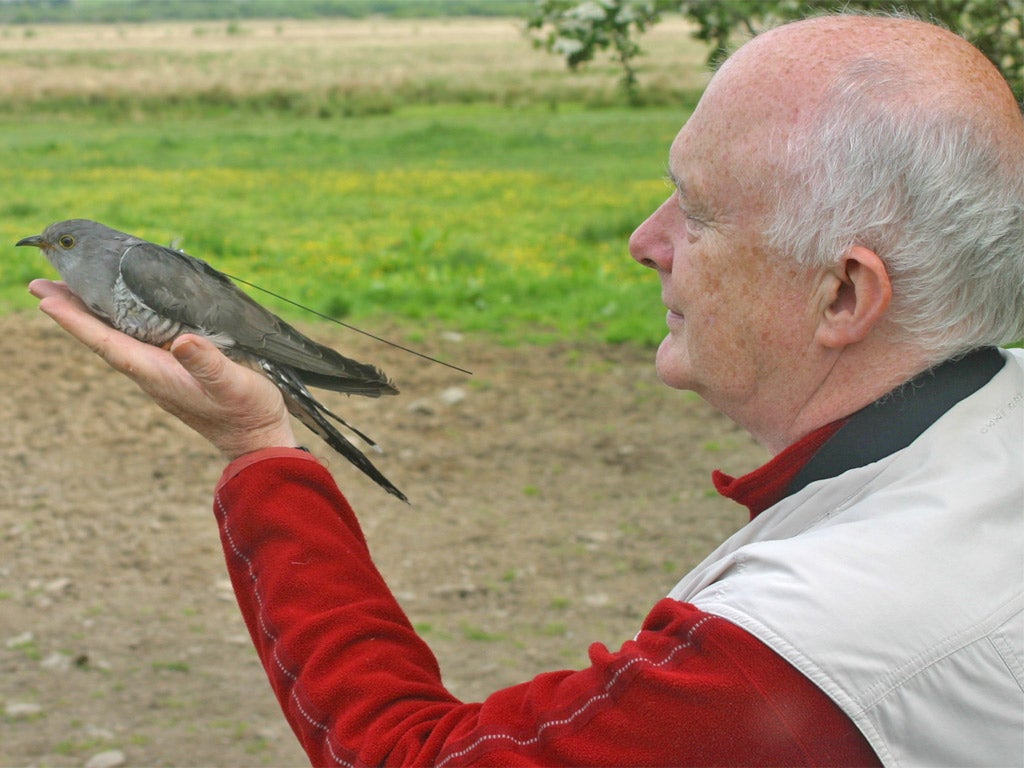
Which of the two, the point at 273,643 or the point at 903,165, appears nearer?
the point at 903,165

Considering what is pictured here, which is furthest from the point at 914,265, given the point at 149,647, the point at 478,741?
the point at 149,647

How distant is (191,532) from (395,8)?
111174 mm

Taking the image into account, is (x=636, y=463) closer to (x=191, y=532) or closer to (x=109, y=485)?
(x=191, y=532)

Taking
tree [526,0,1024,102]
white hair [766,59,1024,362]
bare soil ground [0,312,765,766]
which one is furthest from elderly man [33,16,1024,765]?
tree [526,0,1024,102]

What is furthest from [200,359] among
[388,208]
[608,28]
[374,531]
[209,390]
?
[388,208]

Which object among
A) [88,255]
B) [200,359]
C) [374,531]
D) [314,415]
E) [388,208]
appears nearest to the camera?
[200,359]

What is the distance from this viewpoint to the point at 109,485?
20.1ft

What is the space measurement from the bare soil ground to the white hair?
3.31 metres

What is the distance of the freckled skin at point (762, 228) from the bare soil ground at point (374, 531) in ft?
10.1

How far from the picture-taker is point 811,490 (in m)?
1.45

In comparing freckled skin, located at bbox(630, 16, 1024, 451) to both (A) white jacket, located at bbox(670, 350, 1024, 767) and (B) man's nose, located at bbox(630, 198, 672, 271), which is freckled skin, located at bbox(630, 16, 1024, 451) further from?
(A) white jacket, located at bbox(670, 350, 1024, 767)

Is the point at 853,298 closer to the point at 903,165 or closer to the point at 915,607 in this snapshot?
the point at 903,165

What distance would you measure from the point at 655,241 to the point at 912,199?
16.5 inches

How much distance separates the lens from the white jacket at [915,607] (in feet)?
4.01
